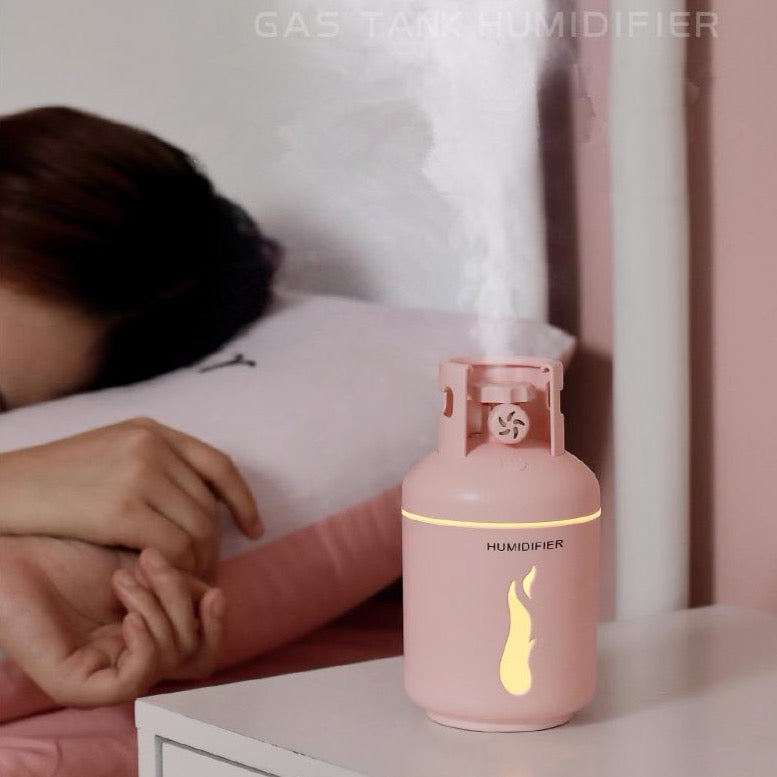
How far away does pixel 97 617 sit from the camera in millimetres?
777

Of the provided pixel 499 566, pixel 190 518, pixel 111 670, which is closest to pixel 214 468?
pixel 190 518

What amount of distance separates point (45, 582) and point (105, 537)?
46 mm

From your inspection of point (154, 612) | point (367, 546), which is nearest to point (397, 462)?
point (367, 546)

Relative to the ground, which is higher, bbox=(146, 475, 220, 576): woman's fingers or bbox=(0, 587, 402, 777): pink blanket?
bbox=(146, 475, 220, 576): woman's fingers

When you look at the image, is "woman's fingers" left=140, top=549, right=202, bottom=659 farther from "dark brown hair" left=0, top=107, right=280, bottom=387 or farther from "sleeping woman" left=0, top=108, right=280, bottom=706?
"dark brown hair" left=0, top=107, right=280, bottom=387

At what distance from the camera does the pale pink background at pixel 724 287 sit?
36.9 inches

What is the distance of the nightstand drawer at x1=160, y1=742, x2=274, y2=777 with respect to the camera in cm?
64

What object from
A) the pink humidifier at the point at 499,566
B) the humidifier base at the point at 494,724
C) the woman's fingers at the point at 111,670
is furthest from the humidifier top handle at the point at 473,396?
the woman's fingers at the point at 111,670

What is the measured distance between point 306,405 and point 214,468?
0.26ft

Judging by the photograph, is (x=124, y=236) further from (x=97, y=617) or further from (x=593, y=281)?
(x=593, y=281)

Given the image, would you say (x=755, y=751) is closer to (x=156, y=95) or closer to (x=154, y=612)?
(x=154, y=612)

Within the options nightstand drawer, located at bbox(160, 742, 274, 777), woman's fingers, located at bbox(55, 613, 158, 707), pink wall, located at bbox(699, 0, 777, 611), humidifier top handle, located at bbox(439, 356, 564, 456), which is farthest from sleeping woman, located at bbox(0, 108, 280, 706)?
pink wall, located at bbox(699, 0, 777, 611)

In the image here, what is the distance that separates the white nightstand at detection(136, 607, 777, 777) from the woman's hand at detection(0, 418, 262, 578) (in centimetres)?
12

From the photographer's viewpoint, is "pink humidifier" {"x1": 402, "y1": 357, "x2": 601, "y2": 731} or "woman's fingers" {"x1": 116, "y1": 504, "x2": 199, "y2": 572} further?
"woman's fingers" {"x1": 116, "y1": 504, "x2": 199, "y2": 572}
